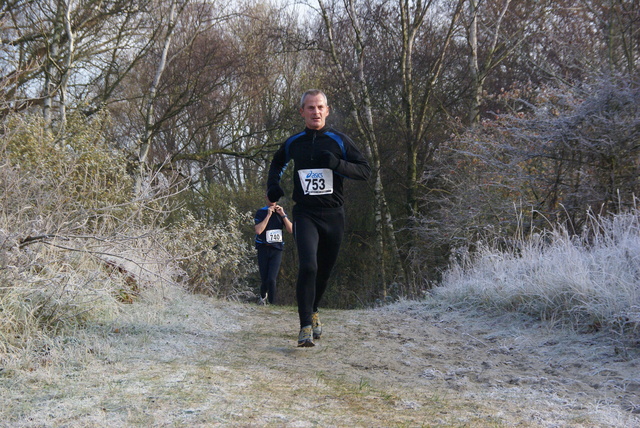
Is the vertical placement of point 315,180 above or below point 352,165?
below

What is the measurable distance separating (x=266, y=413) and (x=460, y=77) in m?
16.5

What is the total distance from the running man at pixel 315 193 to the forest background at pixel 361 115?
197 centimetres

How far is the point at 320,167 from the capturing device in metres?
5.03

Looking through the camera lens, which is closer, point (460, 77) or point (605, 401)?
point (605, 401)

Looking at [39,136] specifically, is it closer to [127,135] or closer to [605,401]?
[605,401]

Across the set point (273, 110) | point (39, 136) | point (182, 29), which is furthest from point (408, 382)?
point (273, 110)

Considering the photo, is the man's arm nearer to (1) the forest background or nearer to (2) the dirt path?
(2) the dirt path

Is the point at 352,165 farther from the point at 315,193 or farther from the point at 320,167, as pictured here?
the point at 315,193

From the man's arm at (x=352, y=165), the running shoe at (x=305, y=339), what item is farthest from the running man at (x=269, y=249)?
the running shoe at (x=305, y=339)

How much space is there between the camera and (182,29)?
16.4m

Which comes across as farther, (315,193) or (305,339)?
(315,193)

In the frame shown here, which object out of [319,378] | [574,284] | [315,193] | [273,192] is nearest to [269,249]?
[273,192]

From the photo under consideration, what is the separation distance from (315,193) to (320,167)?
0.22m

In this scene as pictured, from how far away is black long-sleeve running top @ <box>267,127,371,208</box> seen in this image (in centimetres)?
502
